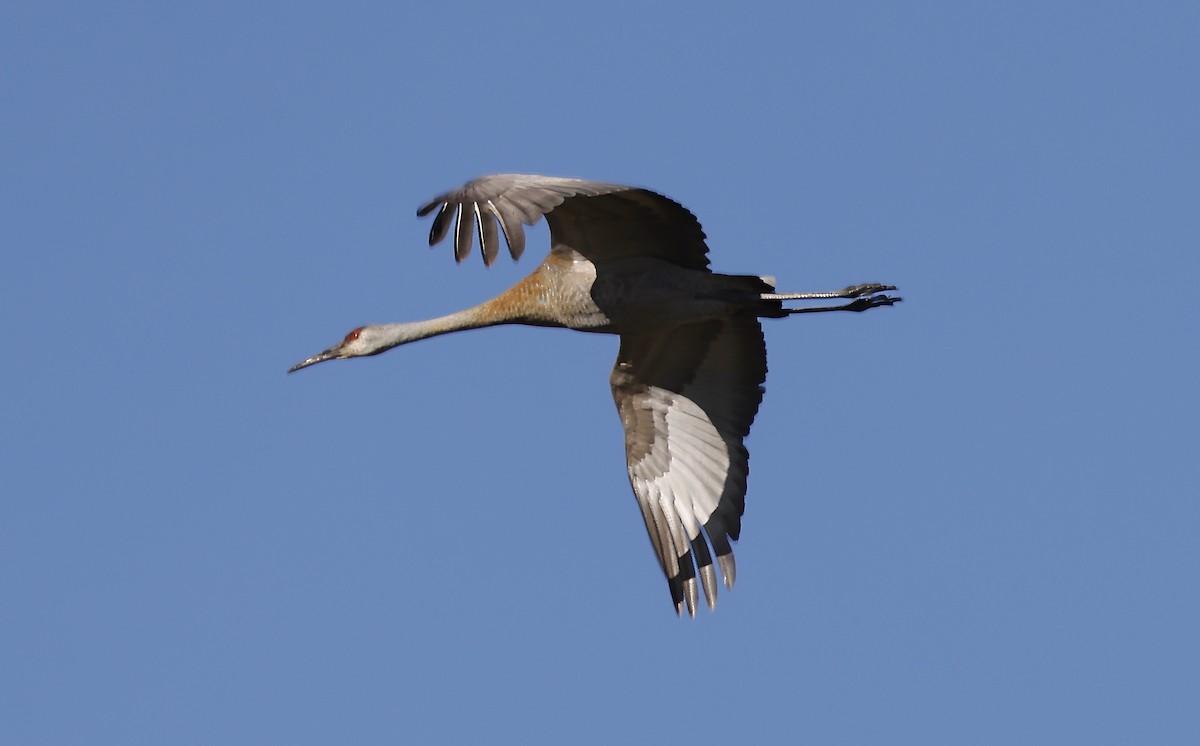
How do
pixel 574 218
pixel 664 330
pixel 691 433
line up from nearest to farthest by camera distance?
pixel 574 218
pixel 664 330
pixel 691 433

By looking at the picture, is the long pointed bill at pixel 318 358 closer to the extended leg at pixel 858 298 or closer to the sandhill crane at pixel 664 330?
the sandhill crane at pixel 664 330

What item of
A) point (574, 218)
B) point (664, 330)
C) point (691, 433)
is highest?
point (574, 218)

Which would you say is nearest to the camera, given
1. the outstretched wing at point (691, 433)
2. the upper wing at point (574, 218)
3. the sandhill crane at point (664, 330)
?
the upper wing at point (574, 218)

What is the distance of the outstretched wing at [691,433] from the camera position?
42.5 ft

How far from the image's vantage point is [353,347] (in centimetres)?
1368

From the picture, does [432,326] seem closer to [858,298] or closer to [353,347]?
[353,347]

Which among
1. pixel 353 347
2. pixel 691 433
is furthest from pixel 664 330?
pixel 353 347

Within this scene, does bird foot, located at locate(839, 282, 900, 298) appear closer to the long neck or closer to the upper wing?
the upper wing

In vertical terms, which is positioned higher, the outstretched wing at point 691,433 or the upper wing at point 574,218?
the upper wing at point 574,218

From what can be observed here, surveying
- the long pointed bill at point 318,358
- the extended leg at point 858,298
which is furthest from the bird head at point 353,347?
the extended leg at point 858,298

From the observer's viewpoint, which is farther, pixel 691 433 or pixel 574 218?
pixel 691 433

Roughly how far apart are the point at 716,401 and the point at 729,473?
0.55 m

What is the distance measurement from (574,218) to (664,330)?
1.19m

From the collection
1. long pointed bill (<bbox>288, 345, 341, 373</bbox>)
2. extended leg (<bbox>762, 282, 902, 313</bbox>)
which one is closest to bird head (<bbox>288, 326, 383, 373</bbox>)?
long pointed bill (<bbox>288, 345, 341, 373</bbox>)
